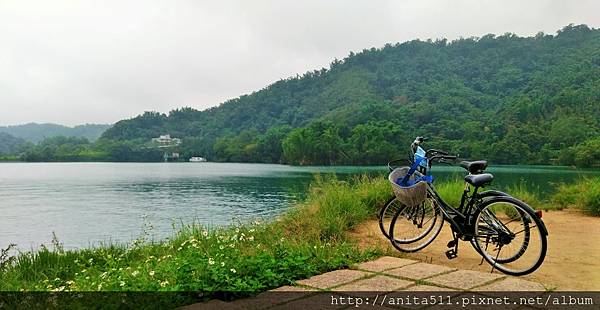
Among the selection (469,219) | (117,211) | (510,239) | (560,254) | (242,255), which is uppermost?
(469,219)

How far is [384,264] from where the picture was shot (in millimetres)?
4094

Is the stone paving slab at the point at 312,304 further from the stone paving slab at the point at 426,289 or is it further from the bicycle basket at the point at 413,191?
the bicycle basket at the point at 413,191

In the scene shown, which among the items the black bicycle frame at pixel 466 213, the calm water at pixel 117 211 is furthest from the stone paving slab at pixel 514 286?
the calm water at pixel 117 211

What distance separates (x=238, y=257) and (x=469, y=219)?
2037 millimetres

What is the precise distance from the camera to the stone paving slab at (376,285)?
331cm

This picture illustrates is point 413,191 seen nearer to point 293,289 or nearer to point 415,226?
point 415,226

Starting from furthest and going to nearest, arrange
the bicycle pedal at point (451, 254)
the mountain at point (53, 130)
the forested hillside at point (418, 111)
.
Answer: the mountain at point (53, 130)
the forested hillside at point (418, 111)
the bicycle pedal at point (451, 254)

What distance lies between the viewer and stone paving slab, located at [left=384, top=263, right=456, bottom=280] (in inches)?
145

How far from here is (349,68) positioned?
11631 cm

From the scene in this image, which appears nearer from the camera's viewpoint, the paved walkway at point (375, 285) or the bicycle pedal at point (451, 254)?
the paved walkway at point (375, 285)

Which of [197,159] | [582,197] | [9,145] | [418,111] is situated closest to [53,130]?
[9,145]

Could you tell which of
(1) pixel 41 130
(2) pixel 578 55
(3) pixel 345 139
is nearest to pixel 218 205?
(3) pixel 345 139

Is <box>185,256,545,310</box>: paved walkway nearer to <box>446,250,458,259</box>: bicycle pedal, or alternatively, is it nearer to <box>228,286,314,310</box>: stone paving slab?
<box>228,286,314,310</box>: stone paving slab

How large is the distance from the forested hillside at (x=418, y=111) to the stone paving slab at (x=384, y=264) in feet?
113
